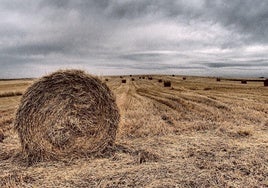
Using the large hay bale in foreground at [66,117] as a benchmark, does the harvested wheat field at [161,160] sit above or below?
below

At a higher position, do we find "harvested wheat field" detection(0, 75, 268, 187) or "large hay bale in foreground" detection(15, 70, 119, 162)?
"large hay bale in foreground" detection(15, 70, 119, 162)

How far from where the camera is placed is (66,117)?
722 cm

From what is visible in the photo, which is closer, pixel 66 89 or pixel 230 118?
pixel 66 89

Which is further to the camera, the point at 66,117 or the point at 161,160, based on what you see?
the point at 66,117

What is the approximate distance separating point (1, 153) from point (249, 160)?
501cm

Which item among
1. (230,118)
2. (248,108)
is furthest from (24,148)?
(248,108)

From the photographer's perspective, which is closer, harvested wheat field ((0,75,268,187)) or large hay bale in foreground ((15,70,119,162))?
harvested wheat field ((0,75,268,187))

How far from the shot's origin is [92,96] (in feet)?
24.0

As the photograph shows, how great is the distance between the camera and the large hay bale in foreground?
678 centimetres

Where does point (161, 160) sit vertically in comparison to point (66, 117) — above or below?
below

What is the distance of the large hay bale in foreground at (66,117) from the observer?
22.2ft

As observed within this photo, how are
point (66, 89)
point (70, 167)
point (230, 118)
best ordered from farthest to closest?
point (230, 118) → point (66, 89) → point (70, 167)

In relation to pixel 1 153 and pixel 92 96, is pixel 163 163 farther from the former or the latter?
Answer: pixel 1 153

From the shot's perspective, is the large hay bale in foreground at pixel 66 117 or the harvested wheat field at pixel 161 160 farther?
the large hay bale in foreground at pixel 66 117
